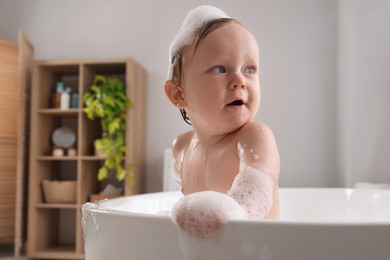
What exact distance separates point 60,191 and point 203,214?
2.98 m

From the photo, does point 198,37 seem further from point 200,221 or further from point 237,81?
point 200,221

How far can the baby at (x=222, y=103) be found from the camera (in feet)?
2.09

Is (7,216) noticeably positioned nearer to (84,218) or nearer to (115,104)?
(115,104)

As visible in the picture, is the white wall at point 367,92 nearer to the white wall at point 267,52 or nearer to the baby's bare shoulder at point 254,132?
the white wall at point 267,52

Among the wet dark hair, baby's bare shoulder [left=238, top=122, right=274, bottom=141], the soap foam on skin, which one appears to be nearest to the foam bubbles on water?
the soap foam on skin

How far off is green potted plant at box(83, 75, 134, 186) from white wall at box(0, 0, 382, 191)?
385 mm

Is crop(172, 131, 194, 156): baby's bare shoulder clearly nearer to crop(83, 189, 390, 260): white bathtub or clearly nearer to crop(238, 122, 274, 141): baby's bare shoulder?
crop(238, 122, 274, 141): baby's bare shoulder

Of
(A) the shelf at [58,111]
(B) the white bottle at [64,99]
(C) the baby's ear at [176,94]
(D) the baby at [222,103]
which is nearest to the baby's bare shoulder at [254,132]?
(D) the baby at [222,103]

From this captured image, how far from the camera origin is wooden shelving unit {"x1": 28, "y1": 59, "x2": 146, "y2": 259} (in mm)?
3148

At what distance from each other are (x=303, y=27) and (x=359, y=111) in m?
0.96

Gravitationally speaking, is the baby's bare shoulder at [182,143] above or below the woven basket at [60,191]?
above

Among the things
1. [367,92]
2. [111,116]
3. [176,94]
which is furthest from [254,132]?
[111,116]

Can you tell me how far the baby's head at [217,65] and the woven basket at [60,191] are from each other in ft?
8.58

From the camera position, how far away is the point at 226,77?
70 centimetres
